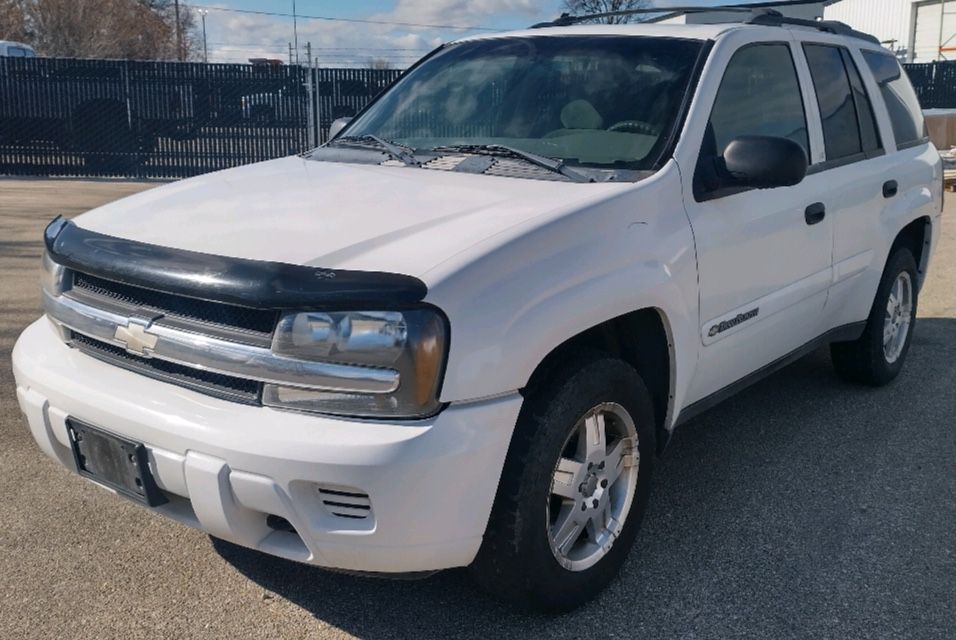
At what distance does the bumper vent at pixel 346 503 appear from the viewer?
2363 mm

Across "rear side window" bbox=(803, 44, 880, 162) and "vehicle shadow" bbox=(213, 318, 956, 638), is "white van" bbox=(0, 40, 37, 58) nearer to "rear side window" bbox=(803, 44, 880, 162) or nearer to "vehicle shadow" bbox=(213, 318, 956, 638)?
"rear side window" bbox=(803, 44, 880, 162)

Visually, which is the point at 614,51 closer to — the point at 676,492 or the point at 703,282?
the point at 703,282

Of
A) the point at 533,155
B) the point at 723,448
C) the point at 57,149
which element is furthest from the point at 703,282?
the point at 57,149

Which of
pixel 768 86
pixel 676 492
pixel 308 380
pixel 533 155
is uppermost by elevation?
pixel 768 86

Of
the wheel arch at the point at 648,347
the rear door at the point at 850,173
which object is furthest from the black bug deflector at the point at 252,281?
the rear door at the point at 850,173

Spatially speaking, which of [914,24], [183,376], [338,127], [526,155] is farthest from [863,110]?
[914,24]

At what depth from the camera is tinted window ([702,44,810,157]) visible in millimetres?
3621

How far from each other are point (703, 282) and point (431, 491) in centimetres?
142

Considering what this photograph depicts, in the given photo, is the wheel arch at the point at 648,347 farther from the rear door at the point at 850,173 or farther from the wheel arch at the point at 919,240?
the wheel arch at the point at 919,240

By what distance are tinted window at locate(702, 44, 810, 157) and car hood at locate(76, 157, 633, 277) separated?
0.78 meters

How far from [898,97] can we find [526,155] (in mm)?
2846

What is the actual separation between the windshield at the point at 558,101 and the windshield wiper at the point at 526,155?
44 millimetres

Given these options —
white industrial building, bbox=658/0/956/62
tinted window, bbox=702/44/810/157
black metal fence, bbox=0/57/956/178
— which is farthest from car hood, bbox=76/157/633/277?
white industrial building, bbox=658/0/956/62

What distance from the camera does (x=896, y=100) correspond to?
17.0ft
